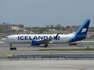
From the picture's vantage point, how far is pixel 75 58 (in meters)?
33.4

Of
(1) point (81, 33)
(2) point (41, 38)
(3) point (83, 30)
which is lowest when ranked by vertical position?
(2) point (41, 38)

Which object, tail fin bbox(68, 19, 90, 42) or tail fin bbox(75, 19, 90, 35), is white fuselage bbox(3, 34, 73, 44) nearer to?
tail fin bbox(68, 19, 90, 42)

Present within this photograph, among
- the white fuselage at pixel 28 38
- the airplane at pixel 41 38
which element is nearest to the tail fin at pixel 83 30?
the airplane at pixel 41 38

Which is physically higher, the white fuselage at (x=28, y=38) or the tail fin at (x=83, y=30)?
the tail fin at (x=83, y=30)

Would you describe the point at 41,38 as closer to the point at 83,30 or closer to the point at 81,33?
the point at 81,33

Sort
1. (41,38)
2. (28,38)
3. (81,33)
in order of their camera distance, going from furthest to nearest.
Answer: (81,33) < (41,38) < (28,38)

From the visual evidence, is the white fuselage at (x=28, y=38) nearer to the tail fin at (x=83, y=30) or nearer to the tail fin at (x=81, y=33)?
the tail fin at (x=81, y=33)

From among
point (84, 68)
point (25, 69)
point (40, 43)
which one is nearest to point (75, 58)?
point (84, 68)

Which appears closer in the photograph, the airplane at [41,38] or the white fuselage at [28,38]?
the airplane at [41,38]

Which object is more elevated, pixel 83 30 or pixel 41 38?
pixel 83 30

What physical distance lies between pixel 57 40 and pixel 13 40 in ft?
31.9

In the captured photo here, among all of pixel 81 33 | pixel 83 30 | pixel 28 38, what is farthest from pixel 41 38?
pixel 83 30

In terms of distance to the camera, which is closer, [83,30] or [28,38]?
[28,38]

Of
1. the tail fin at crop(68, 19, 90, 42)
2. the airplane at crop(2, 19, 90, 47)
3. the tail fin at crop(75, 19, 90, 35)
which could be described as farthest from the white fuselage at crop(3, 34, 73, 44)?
the tail fin at crop(75, 19, 90, 35)
